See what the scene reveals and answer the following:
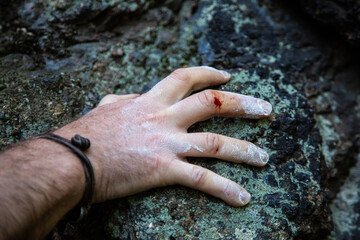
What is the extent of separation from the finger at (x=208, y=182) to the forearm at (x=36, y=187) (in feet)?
1.21

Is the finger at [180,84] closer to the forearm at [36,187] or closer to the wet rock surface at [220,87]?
the wet rock surface at [220,87]

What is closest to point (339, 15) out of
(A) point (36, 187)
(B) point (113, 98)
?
(B) point (113, 98)

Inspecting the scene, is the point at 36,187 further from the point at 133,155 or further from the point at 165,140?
the point at 165,140

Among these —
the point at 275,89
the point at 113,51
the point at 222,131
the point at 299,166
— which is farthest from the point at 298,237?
the point at 113,51

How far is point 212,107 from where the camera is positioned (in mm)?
1349

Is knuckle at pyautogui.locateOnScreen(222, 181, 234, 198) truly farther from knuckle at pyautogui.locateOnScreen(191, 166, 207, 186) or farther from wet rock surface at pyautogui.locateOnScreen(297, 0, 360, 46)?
wet rock surface at pyautogui.locateOnScreen(297, 0, 360, 46)

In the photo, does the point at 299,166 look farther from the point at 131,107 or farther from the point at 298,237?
the point at 131,107

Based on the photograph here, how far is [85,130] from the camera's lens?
50.9 inches

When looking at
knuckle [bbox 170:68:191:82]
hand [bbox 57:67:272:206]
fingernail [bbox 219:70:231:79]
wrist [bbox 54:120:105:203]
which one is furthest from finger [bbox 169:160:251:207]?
fingernail [bbox 219:70:231:79]

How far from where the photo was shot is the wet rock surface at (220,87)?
4.20 feet

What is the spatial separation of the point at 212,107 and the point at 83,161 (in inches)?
22.5

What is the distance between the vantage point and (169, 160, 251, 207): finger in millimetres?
1229

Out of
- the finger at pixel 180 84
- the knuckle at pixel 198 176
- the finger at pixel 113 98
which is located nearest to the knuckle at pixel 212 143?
the knuckle at pixel 198 176

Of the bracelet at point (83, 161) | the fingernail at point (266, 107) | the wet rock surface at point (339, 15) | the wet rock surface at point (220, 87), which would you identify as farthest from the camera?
the wet rock surface at point (339, 15)
